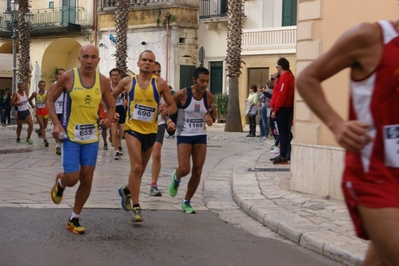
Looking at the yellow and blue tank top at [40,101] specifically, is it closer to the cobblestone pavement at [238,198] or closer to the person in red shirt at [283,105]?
the cobblestone pavement at [238,198]

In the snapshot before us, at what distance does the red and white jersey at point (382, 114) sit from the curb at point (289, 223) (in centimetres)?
302

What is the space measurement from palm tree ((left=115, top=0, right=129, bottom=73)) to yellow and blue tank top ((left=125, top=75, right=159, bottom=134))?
27998 millimetres

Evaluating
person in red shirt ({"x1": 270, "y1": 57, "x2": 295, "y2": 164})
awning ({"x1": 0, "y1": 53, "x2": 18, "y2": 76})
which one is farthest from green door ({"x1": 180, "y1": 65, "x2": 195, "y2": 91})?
person in red shirt ({"x1": 270, "y1": 57, "x2": 295, "y2": 164})

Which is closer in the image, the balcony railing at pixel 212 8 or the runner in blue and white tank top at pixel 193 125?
the runner in blue and white tank top at pixel 193 125

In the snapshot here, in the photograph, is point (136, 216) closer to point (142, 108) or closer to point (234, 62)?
point (142, 108)

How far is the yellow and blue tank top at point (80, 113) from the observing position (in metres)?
7.66

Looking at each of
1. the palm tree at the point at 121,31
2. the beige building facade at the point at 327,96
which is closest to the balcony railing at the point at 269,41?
the palm tree at the point at 121,31

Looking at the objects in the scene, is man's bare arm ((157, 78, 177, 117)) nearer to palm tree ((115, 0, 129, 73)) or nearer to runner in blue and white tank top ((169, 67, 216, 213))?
runner in blue and white tank top ((169, 67, 216, 213))

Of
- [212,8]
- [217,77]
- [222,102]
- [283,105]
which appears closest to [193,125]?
[283,105]

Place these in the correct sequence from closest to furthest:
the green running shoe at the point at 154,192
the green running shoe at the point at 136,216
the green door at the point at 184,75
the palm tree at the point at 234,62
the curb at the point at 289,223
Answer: the curb at the point at 289,223 → the green running shoe at the point at 136,216 → the green running shoe at the point at 154,192 → the palm tree at the point at 234,62 → the green door at the point at 184,75

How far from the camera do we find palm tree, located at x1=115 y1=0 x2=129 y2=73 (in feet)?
120

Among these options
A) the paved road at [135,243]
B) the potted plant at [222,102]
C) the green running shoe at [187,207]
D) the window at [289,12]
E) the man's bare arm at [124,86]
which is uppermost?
the window at [289,12]

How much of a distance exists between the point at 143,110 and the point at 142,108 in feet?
Answer: 0.09

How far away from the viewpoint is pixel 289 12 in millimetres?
32406
